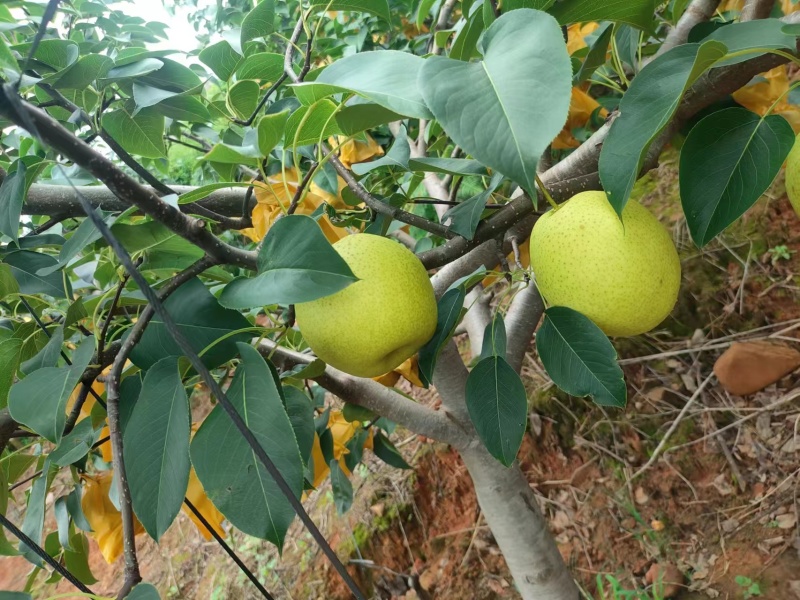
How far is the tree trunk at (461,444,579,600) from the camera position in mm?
1033

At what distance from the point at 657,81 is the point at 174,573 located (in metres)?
2.45

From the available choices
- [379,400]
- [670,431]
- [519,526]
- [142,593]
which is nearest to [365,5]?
[379,400]

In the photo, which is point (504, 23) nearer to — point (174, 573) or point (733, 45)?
point (733, 45)

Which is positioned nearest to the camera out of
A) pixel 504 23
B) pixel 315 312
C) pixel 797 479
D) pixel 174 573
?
pixel 504 23

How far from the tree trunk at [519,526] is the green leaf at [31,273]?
0.74 meters

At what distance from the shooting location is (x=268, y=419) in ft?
1.48

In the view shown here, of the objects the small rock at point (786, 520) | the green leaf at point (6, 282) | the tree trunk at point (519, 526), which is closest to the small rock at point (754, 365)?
the small rock at point (786, 520)

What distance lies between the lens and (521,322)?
0.97 meters

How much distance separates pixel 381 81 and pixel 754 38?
0.30 meters

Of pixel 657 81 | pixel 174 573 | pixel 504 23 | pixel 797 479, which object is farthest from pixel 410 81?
pixel 174 573

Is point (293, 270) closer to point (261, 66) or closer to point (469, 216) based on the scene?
point (469, 216)

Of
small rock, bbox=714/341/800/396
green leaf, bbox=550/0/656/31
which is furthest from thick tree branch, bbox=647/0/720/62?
small rock, bbox=714/341/800/396

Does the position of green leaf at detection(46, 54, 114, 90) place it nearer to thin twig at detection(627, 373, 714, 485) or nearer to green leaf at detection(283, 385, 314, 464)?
green leaf at detection(283, 385, 314, 464)

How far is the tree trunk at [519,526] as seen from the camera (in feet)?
3.39
